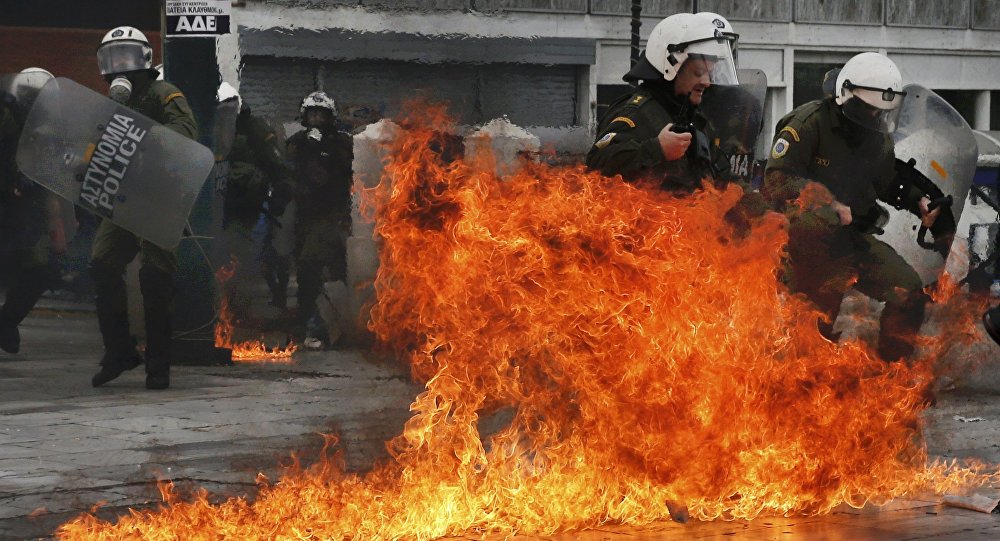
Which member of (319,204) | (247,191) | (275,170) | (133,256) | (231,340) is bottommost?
(231,340)

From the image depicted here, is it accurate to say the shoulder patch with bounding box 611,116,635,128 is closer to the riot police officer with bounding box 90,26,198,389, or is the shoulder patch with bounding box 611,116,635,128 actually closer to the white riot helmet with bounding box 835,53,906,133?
the white riot helmet with bounding box 835,53,906,133

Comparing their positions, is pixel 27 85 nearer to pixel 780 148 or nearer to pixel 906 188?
pixel 780 148

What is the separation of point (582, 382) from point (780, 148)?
7.95 ft

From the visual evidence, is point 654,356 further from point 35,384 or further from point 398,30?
point 35,384

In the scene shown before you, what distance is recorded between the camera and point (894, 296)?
7.00m

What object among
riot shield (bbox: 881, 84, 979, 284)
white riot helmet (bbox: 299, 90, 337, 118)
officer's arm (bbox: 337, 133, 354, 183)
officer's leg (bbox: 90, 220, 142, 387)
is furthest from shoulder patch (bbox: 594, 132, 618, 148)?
officer's leg (bbox: 90, 220, 142, 387)

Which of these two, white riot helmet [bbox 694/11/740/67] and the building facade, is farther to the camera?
the building facade

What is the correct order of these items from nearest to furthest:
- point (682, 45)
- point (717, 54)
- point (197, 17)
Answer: point (682, 45)
point (717, 54)
point (197, 17)

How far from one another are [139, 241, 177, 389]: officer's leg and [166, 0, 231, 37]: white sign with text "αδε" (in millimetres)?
1205

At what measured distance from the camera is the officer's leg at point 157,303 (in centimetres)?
846

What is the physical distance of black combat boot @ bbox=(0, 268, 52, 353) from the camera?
318 inches

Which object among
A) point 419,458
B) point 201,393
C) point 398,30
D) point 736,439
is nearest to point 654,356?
point 736,439

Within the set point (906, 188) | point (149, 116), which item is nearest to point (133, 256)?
point (149, 116)

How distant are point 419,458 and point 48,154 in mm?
3906
